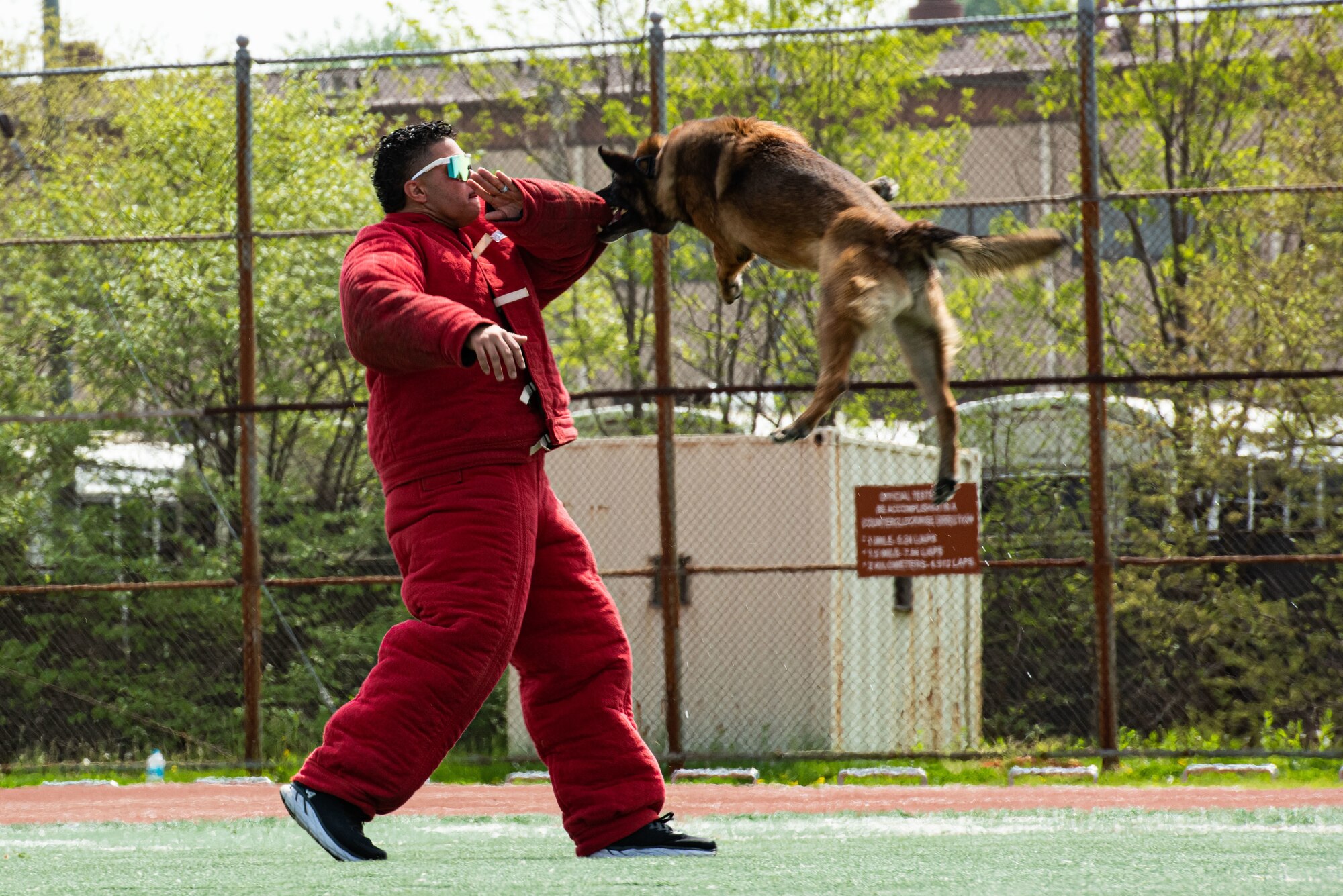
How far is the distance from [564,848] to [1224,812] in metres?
2.36

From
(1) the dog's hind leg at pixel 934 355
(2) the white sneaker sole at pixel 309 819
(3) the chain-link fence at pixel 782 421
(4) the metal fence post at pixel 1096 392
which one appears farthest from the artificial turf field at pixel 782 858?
(3) the chain-link fence at pixel 782 421

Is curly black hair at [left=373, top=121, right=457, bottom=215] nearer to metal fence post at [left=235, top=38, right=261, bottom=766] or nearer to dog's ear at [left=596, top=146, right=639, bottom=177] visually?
dog's ear at [left=596, top=146, right=639, bottom=177]

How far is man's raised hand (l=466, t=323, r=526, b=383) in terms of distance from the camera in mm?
2904

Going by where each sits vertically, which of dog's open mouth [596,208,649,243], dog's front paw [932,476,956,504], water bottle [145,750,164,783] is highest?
dog's open mouth [596,208,649,243]

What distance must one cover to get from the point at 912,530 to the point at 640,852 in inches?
168

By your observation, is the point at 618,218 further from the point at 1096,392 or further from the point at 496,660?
the point at 1096,392

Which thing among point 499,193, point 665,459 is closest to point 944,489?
point 499,193

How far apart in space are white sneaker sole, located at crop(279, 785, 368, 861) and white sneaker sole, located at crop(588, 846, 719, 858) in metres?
0.58

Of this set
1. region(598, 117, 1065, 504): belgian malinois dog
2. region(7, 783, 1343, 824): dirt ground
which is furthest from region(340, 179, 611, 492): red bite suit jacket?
region(7, 783, 1343, 824): dirt ground

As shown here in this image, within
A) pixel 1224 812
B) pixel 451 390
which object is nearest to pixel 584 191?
pixel 451 390

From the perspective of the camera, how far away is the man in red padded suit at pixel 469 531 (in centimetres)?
328

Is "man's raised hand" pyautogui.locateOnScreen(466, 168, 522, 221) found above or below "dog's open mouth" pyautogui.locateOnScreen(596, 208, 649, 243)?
above

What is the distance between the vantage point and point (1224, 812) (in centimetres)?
505

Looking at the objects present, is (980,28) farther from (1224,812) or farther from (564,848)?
(564,848)
